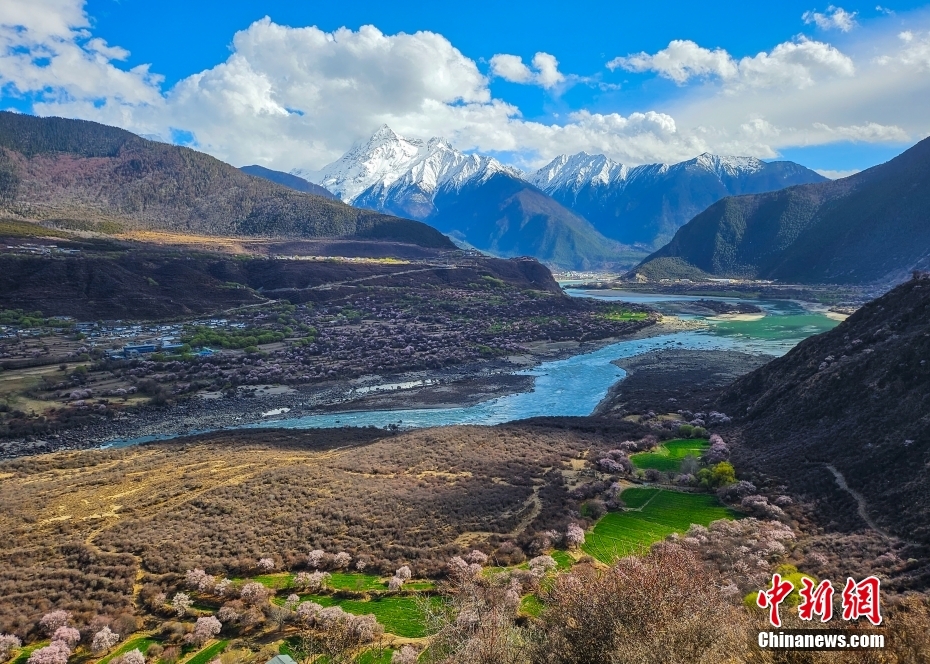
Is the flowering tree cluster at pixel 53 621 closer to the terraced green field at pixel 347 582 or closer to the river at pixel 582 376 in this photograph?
the terraced green field at pixel 347 582

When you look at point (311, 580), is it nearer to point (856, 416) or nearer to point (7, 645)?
point (7, 645)

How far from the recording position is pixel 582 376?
6316 centimetres

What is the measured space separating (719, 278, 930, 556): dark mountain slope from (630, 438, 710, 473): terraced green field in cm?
263

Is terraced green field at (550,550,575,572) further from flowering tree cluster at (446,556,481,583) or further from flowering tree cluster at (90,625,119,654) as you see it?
flowering tree cluster at (90,625,119,654)

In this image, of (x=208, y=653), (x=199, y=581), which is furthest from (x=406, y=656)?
(x=199, y=581)

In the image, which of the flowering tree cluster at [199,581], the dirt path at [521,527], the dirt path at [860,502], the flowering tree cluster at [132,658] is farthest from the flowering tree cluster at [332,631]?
the dirt path at [860,502]

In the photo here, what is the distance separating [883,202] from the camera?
566 ft

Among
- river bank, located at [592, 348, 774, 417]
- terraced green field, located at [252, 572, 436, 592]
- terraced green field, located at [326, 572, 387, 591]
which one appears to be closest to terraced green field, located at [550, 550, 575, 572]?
terraced green field, located at [252, 572, 436, 592]

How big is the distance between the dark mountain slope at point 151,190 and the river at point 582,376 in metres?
109

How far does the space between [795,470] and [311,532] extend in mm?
24311

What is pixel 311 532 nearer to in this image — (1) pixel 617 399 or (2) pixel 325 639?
(2) pixel 325 639

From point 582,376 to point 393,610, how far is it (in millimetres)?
48918

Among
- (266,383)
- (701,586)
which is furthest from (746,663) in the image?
(266,383)

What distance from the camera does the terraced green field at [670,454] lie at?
31.6 meters
